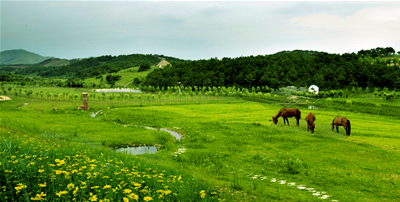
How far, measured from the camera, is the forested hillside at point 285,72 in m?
128

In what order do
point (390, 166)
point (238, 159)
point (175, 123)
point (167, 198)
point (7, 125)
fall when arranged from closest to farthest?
1. point (167, 198)
2. point (390, 166)
3. point (238, 159)
4. point (7, 125)
5. point (175, 123)

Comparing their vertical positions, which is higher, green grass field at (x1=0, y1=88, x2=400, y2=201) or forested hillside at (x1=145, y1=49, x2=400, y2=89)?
forested hillside at (x1=145, y1=49, x2=400, y2=89)

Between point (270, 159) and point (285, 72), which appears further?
point (285, 72)

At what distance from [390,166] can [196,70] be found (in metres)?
148

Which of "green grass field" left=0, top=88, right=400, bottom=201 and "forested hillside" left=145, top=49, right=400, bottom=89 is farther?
"forested hillside" left=145, top=49, right=400, bottom=89

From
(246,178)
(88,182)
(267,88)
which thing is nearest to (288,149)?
(246,178)

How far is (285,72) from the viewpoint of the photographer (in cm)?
14475

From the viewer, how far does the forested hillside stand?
420 ft

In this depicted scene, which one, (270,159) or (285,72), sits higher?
(285,72)

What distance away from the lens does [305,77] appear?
462 feet

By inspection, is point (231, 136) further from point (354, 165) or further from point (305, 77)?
point (305, 77)

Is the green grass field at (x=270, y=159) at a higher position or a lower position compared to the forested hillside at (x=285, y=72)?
lower

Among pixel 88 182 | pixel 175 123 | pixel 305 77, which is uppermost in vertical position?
pixel 305 77

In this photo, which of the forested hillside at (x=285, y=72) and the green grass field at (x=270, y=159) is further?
the forested hillside at (x=285, y=72)
